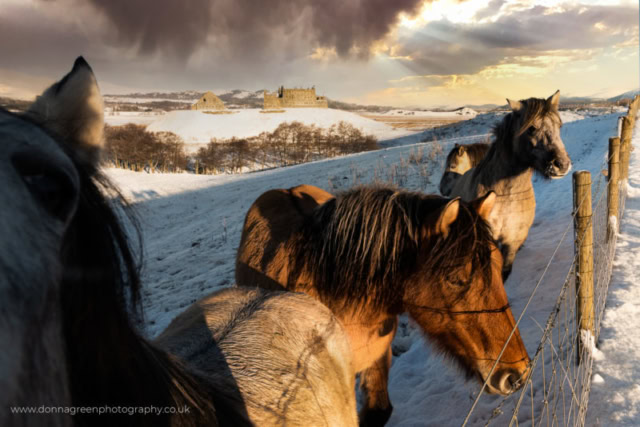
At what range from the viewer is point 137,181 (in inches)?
744

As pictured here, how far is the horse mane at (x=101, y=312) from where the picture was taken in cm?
55

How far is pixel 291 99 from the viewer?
266ft

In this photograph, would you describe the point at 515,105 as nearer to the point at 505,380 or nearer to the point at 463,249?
the point at 463,249

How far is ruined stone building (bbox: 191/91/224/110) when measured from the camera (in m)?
80.8

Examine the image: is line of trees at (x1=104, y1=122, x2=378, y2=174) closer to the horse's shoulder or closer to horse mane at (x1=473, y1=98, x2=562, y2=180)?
the horse's shoulder

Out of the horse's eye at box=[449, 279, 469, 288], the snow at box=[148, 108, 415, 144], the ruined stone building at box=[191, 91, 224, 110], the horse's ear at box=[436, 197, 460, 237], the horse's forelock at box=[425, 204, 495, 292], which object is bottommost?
the horse's eye at box=[449, 279, 469, 288]

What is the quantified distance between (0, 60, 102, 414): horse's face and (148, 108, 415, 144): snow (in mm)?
50905

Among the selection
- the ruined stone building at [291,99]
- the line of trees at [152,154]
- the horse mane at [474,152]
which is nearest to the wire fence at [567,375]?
the horse mane at [474,152]

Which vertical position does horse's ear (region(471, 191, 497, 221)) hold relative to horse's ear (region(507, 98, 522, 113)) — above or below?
below

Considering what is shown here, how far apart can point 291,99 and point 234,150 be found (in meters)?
50.0

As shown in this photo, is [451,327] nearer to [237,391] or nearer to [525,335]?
[237,391]

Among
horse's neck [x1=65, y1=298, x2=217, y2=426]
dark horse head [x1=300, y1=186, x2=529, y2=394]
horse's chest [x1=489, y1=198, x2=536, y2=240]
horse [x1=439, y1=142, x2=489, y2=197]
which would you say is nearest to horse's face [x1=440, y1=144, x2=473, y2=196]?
horse [x1=439, y1=142, x2=489, y2=197]

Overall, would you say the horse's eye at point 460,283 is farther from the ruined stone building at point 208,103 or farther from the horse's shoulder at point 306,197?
the ruined stone building at point 208,103

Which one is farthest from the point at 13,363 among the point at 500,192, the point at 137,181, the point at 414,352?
the point at 137,181
